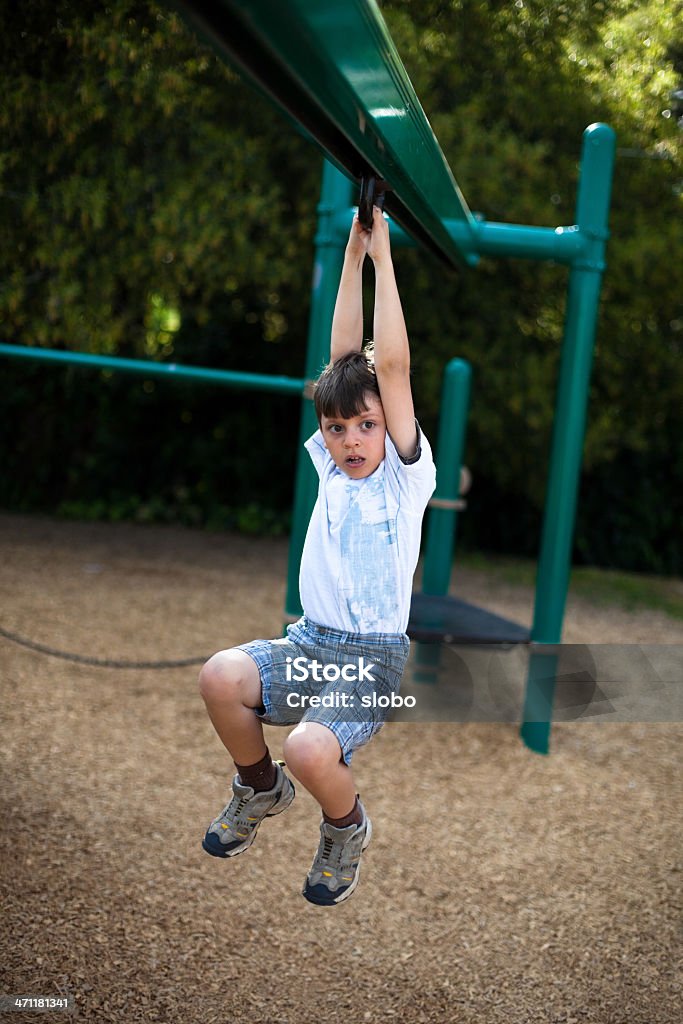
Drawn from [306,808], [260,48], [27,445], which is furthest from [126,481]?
[260,48]

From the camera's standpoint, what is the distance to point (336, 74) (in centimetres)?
125

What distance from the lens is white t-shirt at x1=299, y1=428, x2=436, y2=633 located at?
6.53ft

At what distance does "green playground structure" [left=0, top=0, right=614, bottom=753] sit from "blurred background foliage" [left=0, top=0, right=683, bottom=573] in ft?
3.48

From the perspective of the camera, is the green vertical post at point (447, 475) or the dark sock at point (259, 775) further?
the green vertical post at point (447, 475)

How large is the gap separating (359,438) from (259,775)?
2.24 feet

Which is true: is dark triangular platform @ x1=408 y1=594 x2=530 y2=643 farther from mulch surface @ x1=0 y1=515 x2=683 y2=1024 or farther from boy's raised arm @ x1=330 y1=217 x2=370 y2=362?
boy's raised arm @ x1=330 y1=217 x2=370 y2=362

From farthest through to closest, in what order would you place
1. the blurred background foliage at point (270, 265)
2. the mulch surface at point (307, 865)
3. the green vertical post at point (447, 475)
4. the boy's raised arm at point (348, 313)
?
1. the blurred background foliage at point (270, 265)
2. the green vertical post at point (447, 475)
3. the mulch surface at point (307, 865)
4. the boy's raised arm at point (348, 313)

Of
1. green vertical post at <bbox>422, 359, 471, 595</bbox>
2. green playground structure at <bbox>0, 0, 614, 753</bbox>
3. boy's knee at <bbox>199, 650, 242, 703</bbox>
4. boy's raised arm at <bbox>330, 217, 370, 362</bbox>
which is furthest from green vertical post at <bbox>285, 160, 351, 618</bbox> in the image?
boy's knee at <bbox>199, 650, 242, 703</bbox>

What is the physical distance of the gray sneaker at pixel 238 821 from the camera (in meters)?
1.99

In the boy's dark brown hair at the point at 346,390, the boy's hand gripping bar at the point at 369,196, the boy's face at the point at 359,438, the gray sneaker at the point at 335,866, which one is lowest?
the gray sneaker at the point at 335,866

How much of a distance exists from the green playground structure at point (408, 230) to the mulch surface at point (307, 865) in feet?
1.98

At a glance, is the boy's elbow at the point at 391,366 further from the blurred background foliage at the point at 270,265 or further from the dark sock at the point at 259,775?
the blurred background foliage at the point at 270,265

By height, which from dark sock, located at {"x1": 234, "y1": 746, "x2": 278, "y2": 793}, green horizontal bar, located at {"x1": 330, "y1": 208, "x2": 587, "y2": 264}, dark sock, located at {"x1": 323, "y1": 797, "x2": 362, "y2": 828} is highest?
green horizontal bar, located at {"x1": 330, "y1": 208, "x2": 587, "y2": 264}

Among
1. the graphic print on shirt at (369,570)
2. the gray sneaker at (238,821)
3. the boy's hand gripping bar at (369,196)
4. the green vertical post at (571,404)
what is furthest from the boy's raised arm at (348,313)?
the green vertical post at (571,404)
